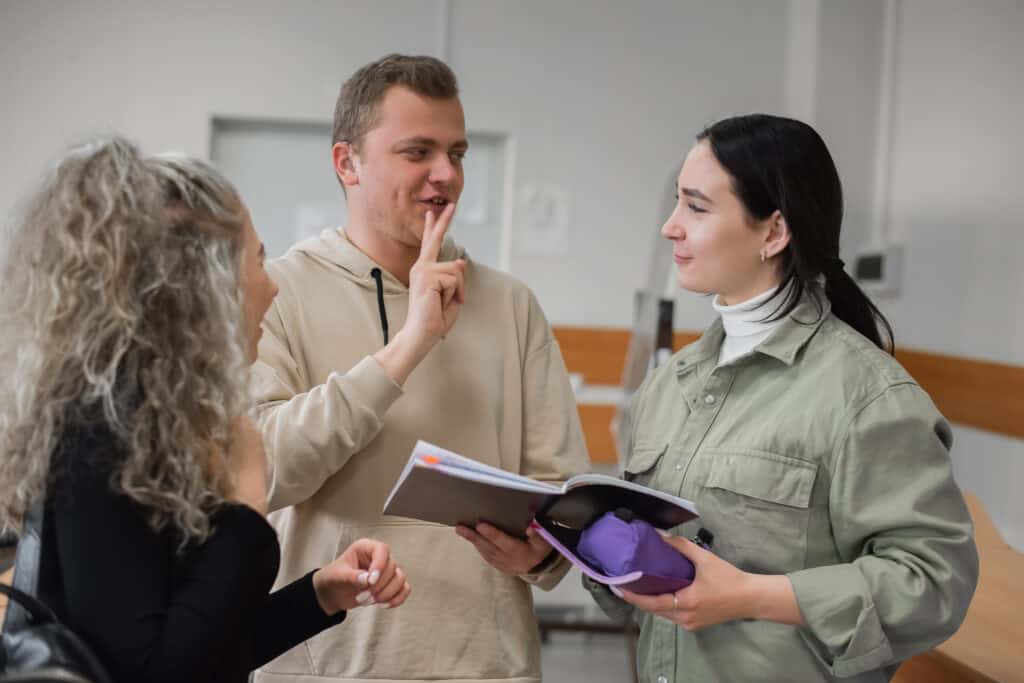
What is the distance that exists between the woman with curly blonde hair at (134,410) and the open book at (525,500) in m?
0.23

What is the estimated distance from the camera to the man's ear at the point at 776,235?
1.52 metres

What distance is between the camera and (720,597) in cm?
133

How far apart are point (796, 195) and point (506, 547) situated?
0.64 m

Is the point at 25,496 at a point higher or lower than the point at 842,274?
lower

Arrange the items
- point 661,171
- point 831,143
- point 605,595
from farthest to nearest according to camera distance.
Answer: point 661,171, point 831,143, point 605,595

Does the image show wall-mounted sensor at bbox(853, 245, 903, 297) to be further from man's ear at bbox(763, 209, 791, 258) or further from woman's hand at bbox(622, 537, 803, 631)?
woman's hand at bbox(622, 537, 803, 631)

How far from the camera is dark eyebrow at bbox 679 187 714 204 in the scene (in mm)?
1559

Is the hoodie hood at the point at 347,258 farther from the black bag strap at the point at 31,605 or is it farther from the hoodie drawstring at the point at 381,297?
the black bag strap at the point at 31,605

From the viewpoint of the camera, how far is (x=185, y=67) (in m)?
4.87

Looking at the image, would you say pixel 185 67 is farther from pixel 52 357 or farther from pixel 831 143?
pixel 52 357

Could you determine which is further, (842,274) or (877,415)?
(842,274)

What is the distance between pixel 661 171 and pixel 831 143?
795mm

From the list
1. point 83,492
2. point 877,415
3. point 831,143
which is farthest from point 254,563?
point 831,143

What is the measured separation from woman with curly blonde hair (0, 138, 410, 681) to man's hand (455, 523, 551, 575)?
412 mm
